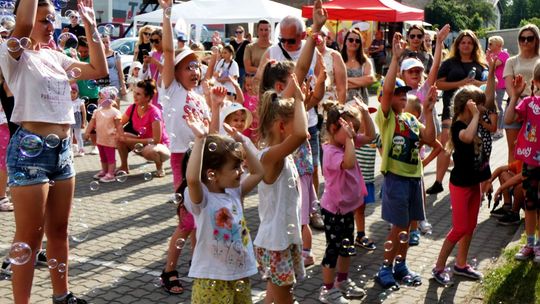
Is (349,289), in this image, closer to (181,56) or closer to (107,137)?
(181,56)

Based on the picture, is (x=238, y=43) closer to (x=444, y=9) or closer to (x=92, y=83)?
(x=92, y=83)

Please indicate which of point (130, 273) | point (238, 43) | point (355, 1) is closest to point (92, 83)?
point (130, 273)

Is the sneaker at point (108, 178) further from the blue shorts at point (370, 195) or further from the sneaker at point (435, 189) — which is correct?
the sneaker at point (435, 189)

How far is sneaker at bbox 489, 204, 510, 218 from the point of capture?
23.4 feet

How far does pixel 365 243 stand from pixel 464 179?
1207mm

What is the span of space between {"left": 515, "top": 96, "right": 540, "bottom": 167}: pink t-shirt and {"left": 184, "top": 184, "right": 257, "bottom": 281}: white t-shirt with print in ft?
10.5

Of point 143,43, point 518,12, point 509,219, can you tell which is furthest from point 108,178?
point 518,12

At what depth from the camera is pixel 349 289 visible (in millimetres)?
4770

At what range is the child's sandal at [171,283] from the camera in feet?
15.5

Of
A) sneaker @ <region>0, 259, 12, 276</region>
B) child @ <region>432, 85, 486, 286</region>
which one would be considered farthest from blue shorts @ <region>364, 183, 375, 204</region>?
sneaker @ <region>0, 259, 12, 276</region>

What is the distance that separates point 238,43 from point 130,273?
9.78m

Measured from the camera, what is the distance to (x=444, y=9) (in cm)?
6212

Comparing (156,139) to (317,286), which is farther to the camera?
(156,139)

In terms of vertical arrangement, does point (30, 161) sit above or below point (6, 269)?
above
